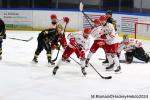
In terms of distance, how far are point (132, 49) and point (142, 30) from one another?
3911 millimetres

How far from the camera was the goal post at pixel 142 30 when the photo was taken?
15.3 metres

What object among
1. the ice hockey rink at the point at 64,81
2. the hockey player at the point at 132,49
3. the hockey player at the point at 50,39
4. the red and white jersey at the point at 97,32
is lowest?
the ice hockey rink at the point at 64,81

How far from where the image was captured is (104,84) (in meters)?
9.23

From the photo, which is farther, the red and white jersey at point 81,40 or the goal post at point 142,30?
the goal post at point 142,30

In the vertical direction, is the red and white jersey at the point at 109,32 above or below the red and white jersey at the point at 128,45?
above

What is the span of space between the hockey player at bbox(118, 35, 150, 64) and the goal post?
11.3 ft

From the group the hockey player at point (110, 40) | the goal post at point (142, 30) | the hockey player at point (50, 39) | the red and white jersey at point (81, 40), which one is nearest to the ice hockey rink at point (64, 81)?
the hockey player at point (110, 40)

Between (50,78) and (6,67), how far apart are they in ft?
5.65

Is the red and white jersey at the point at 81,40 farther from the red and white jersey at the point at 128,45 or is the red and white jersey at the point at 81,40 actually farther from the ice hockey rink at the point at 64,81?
the red and white jersey at the point at 128,45

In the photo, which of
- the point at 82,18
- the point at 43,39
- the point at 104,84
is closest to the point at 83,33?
the point at 104,84

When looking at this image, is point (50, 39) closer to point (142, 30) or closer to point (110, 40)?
point (110, 40)

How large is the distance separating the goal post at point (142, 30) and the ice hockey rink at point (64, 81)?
10.6 feet

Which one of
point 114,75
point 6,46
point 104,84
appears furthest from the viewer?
point 6,46

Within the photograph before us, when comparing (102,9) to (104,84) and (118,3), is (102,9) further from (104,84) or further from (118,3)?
(104,84)
